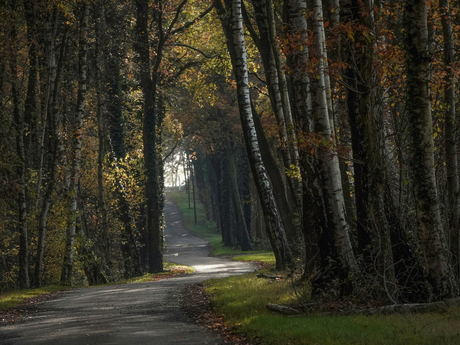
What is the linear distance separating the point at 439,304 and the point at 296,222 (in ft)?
35.7

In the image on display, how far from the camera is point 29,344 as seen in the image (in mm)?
8195

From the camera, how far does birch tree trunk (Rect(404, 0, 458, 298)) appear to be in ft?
27.3

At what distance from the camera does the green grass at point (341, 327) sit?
6340 mm

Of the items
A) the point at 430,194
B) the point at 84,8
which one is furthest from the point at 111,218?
the point at 430,194

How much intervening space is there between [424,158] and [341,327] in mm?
2940

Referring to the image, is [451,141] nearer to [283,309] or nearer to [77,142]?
[283,309]

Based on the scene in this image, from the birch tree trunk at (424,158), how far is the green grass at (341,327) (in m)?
0.97

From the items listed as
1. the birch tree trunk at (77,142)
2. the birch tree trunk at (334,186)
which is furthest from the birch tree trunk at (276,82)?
the birch tree trunk at (77,142)

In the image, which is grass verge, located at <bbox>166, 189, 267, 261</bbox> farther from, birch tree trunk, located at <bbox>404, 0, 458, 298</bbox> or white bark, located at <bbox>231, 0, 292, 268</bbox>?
birch tree trunk, located at <bbox>404, 0, 458, 298</bbox>

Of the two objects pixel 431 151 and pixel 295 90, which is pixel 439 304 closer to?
pixel 431 151

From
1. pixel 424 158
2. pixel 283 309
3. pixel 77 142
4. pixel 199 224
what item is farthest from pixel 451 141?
pixel 199 224

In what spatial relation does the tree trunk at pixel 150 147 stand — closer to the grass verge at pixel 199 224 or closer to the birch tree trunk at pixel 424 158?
the birch tree trunk at pixel 424 158

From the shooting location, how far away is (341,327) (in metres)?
7.35

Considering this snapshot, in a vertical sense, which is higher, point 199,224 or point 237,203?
point 237,203
